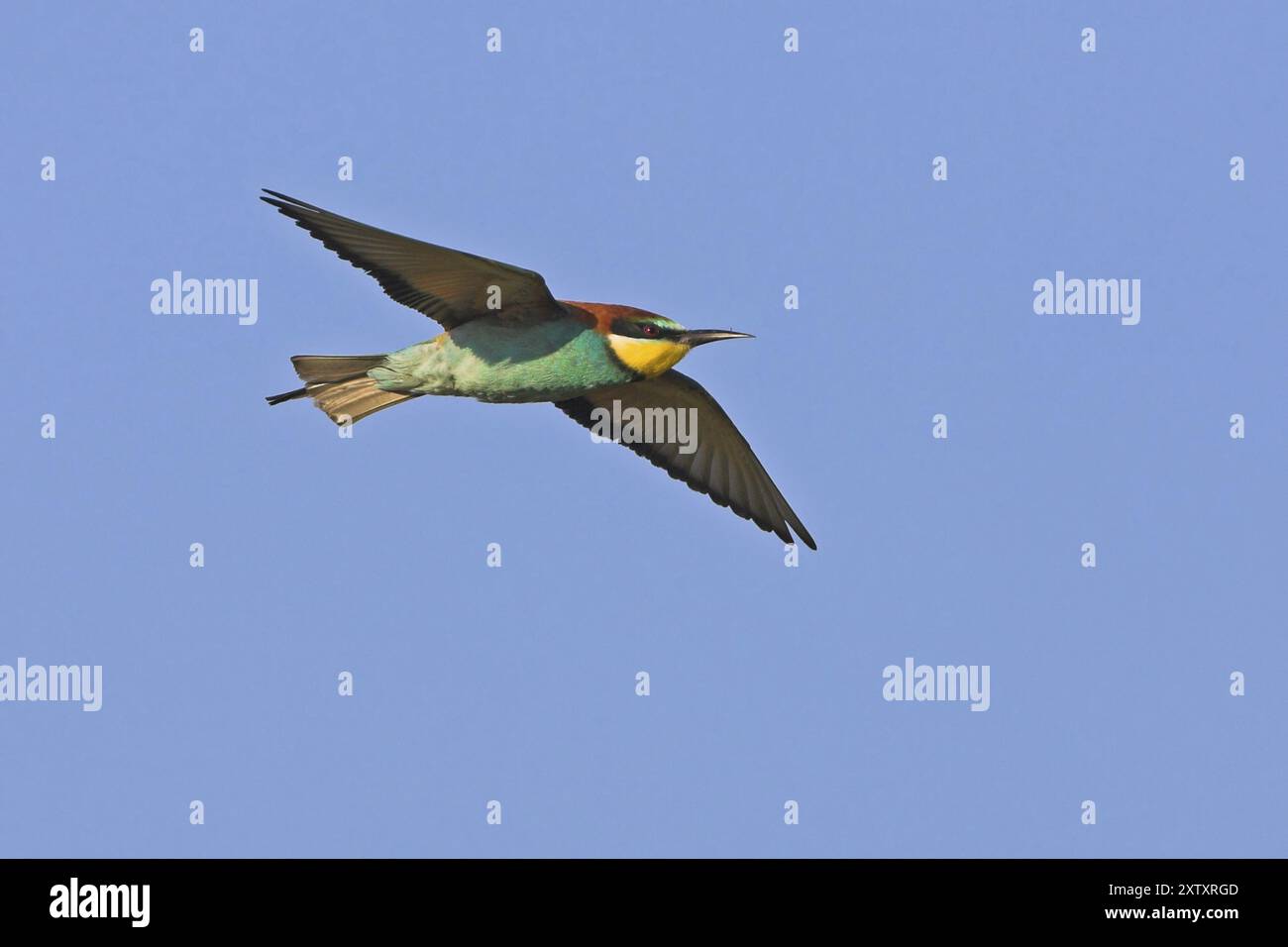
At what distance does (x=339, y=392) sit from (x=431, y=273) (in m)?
1.28

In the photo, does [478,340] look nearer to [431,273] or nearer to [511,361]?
[511,361]

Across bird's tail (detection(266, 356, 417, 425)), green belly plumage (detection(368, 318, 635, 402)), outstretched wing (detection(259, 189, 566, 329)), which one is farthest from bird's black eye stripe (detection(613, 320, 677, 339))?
bird's tail (detection(266, 356, 417, 425))

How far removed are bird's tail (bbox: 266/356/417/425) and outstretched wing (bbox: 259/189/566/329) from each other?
0.74 metres

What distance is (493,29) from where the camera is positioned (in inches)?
530

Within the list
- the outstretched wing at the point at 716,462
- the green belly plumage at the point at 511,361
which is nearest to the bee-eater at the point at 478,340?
the green belly plumage at the point at 511,361

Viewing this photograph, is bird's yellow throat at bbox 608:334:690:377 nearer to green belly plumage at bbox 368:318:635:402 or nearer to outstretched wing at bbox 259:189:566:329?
green belly plumage at bbox 368:318:635:402

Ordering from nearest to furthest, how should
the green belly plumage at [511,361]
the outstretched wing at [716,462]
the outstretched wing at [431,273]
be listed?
the outstretched wing at [431,273]
the green belly plumage at [511,361]
the outstretched wing at [716,462]

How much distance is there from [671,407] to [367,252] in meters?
3.22

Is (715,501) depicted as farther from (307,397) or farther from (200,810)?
(200,810)

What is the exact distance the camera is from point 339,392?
13.1 metres

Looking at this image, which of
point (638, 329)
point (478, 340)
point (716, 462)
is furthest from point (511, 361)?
point (716, 462)

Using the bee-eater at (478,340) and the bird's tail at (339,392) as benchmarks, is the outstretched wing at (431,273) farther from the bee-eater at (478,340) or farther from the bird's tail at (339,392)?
the bird's tail at (339,392)

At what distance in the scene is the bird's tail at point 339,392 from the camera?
1302 cm
